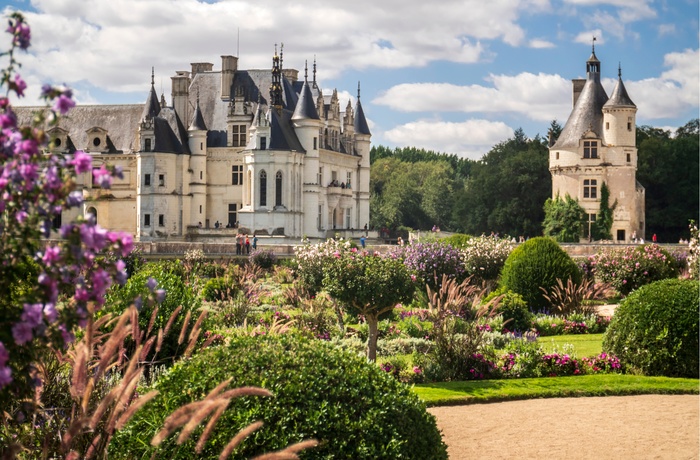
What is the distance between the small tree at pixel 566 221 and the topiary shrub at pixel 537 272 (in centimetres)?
3105

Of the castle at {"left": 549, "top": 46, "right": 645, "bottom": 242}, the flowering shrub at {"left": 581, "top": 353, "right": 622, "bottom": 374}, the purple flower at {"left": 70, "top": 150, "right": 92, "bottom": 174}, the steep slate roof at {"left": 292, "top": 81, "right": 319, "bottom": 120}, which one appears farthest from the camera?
the castle at {"left": 549, "top": 46, "right": 645, "bottom": 242}

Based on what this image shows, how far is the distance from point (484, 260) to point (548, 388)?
1307 cm

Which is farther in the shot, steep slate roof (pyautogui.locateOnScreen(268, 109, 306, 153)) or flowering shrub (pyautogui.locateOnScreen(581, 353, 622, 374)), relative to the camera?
steep slate roof (pyautogui.locateOnScreen(268, 109, 306, 153))

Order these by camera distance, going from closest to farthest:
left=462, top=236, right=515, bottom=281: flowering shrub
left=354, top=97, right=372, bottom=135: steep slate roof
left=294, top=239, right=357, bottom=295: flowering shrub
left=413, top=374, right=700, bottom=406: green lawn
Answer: left=413, top=374, right=700, bottom=406: green lawn
left=294, top=239, right=357, bottom=295: flowering shrub
left=462, top=236, right=515, bottom=281: flowering shrub
left=354, top=97, right=372, bottom=135: steep slate roof

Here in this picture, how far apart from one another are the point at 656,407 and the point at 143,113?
4581 centimetres

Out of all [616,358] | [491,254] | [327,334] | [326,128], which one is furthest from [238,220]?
[616,358]

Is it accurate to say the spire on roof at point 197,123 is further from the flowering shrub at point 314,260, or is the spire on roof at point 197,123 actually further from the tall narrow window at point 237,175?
the flowering shrub at point 314,260

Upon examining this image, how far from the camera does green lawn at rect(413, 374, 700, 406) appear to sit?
1240 centimetres

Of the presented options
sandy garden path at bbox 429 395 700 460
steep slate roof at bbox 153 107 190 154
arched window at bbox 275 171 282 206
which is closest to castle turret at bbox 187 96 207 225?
steep slate roof at bbox 153 107 190 154

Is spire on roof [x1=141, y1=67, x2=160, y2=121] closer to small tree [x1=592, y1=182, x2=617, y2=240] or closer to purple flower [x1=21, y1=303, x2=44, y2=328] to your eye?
small tree [x1=592, y1=182, x2=617, y2=240]

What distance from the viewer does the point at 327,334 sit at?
17625 millimetres

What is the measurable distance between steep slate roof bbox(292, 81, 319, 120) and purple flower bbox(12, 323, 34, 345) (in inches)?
1930

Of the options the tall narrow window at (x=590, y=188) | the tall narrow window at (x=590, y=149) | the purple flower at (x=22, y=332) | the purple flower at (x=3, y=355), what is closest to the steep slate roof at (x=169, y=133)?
the tall narrow window at (x=590, y=149)

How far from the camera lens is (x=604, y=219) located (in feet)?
179
